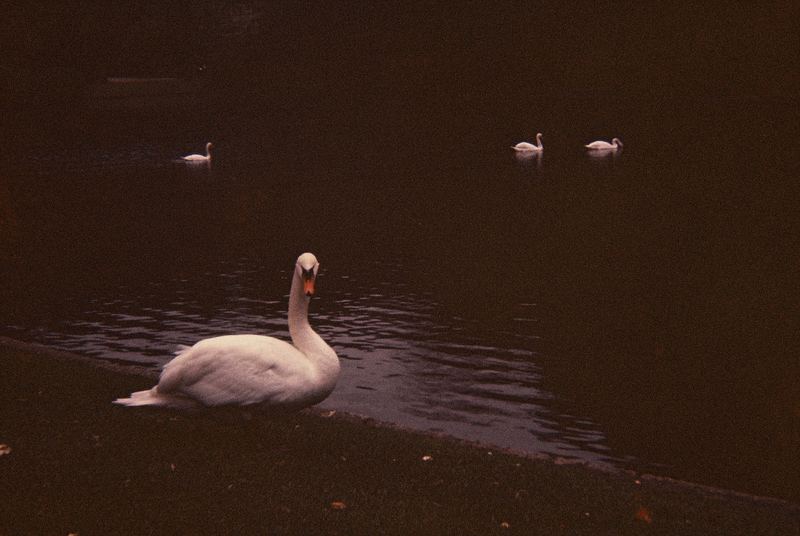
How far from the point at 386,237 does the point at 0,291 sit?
10417mm

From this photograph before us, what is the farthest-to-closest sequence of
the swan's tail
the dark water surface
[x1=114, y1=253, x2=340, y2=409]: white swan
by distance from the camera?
the dark water surface
the swan's tail
[x1=114, y1=253, x2=340, y2=409]: white swan

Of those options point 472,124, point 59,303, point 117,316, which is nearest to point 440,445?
point 117,316

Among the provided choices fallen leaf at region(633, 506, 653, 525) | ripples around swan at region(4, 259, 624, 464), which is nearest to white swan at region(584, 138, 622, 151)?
ripples around swan at region(4, 259, 624, 464)

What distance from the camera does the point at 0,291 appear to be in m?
21.7

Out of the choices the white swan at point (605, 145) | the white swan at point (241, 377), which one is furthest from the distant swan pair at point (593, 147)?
the white swan at point (241, 377)

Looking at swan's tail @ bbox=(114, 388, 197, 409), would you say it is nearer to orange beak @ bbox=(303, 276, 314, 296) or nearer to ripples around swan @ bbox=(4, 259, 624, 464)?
orange beak @ bbox=(303, 276, 314, 296)

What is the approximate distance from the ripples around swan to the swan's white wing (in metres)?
3.44

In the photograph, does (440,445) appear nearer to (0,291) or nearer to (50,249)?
(0,291)

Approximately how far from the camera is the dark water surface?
13688mm

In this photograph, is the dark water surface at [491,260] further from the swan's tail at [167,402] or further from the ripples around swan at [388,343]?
the swan's tail at [167,402]

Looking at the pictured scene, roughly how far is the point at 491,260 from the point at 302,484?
52.3ft

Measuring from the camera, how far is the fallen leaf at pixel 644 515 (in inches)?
327

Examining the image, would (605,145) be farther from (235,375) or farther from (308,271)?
(235,375)

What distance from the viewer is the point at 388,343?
16922 millimetres
